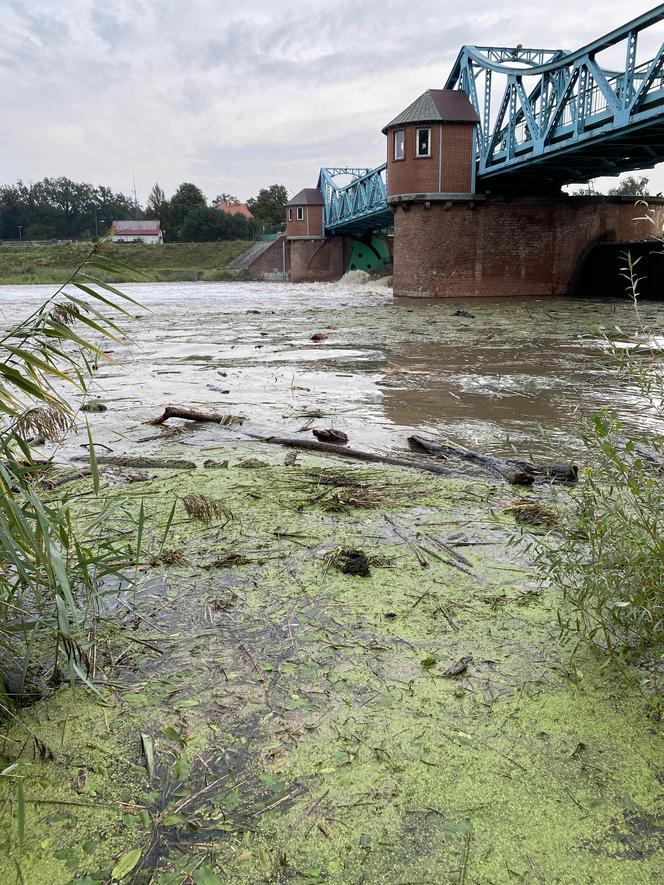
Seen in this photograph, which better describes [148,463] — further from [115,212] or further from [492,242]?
[115,212]

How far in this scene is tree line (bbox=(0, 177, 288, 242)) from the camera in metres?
87.6

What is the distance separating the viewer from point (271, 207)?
97.9 metres

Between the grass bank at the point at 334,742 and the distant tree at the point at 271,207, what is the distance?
95600 mm

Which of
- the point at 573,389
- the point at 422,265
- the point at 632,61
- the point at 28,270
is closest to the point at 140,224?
the point at 28,270

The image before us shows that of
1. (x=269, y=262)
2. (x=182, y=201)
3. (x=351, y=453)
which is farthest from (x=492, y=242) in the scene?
(x=182, y=201)

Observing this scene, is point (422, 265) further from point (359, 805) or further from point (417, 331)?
point (359, 805)

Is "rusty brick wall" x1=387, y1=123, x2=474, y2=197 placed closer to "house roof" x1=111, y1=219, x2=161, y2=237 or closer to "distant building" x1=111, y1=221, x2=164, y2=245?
"distant building" x1=111, y1=221, x2=164, y2=245

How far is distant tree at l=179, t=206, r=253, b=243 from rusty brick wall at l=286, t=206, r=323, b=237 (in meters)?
33.6

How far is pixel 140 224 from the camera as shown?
95875mm

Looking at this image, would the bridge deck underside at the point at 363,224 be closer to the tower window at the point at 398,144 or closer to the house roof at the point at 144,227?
the tower window at the point at 398,144

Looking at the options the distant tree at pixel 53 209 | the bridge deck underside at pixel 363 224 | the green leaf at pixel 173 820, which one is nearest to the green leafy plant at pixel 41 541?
the green leaf at pixel 173 820

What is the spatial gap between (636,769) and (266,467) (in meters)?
3.02

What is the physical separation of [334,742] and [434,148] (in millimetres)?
26972

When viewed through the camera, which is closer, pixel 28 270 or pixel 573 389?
pixel 573 389
